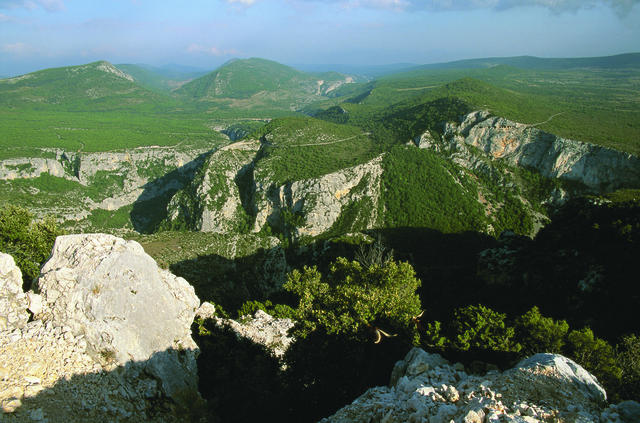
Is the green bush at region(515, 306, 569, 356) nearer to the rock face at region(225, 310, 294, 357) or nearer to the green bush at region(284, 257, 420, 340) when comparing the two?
the green bush at region(284, 257, 420, 340)

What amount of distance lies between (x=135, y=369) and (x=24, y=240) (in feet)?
55.3

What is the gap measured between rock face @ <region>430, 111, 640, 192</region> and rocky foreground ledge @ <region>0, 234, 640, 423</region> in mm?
77607

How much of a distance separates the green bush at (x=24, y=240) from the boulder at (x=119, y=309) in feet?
28.0

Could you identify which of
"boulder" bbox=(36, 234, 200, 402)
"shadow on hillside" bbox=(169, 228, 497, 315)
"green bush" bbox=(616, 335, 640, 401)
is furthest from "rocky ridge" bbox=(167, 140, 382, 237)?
"green bush" bbox=(616, 335, 640, 401)

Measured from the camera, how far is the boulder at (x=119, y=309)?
14516mm

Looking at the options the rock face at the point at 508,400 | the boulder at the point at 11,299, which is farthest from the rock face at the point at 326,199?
the rock face at the point at 508,400

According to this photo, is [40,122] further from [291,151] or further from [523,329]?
[523,329]

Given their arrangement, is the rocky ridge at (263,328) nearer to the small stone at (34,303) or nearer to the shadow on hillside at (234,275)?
the small stone at (34,303)

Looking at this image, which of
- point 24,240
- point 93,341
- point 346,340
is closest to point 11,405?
point 93,341

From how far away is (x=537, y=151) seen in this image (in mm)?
79125

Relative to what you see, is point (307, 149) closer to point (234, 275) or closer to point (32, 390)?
point (234, 275)

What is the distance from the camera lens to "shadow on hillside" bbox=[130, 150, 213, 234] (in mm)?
98125

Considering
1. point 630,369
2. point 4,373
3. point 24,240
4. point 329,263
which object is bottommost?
point 329,263

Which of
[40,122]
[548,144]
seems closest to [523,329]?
[548,144]
